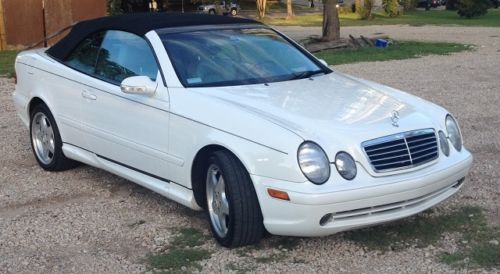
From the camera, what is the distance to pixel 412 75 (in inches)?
528

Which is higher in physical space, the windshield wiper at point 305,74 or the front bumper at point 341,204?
the windshield wiper at point 305,74

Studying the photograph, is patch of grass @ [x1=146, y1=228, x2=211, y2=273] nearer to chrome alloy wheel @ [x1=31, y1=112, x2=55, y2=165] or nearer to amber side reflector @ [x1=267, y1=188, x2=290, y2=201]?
amber side reflector @ [x1=267, y1=188, x2=290, y2=201]

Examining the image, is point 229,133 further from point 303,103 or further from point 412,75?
point 412,75

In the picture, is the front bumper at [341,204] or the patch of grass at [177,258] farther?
the patch of grass at [177,258]

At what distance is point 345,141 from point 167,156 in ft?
4.53

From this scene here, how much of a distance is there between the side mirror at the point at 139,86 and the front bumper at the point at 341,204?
1.23 meters

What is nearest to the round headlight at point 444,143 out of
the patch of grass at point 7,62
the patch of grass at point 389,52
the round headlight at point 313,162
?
the round headlight at point 313,162

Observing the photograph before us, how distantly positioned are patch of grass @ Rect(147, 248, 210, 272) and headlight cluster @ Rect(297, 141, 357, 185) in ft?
2.97

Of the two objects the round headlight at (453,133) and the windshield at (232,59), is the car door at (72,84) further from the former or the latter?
the round headlight at (453,133)

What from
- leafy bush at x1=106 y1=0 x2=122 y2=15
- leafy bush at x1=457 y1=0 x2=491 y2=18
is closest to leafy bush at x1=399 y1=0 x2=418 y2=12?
leafy bush at x1=457 y1=0 x2=491 y2=18

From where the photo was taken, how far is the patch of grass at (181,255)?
4.34 m

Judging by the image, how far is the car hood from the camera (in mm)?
4352

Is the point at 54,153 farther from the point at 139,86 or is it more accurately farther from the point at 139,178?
the point at 139,86

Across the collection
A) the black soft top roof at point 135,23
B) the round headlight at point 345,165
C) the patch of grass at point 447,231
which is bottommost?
the patch of grass at point 447,231
